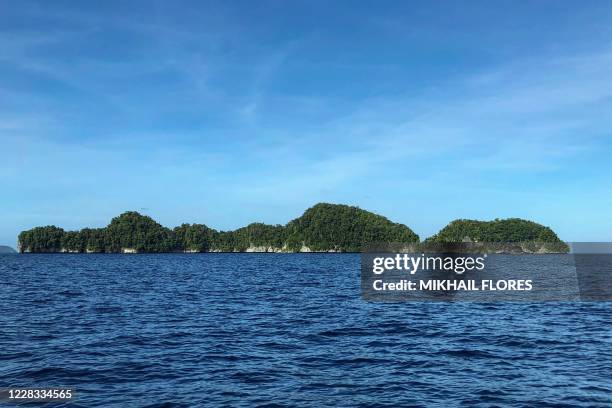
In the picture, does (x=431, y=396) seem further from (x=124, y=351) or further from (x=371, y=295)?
(x=371, y=295)

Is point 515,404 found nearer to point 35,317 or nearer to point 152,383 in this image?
point 152,383

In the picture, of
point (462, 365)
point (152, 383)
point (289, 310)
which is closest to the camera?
point (152, 383)

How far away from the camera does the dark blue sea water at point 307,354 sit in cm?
2091

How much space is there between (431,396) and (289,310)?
26.3 metres

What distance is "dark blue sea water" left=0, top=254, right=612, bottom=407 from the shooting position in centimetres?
2091

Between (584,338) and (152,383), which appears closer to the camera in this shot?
(152,383)

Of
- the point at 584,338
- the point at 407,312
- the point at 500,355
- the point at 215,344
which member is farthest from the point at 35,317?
the point at 584,338

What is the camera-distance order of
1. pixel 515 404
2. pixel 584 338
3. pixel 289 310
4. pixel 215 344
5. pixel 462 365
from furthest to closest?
pixel 289 310
pixel 584 338
pixel 215 344
pixel 462 365
pixel 515 404

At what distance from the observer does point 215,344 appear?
30.5 meters

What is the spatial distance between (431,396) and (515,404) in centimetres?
325

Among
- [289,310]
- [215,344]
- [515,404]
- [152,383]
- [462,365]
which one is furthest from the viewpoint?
[289,310]

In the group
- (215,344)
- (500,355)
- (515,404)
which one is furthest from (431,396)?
(215,344)

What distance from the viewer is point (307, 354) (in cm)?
2817

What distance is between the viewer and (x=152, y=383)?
2222cm
